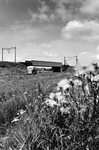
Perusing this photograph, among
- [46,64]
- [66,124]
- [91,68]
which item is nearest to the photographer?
[91,68]

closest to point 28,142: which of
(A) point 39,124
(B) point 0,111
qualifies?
(A) point 39,124

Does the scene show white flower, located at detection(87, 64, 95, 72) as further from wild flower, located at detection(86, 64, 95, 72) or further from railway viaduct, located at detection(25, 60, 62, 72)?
railway viaduct, located at detection(25, 60, 62, 72)

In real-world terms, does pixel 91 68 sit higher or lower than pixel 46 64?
lower

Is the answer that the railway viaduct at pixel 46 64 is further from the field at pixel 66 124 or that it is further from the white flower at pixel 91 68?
the white flower at pixel 91 68

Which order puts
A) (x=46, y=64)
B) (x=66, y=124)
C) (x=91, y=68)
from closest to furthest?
(x=91, y=68) → (x=66, y=124) → (x=46, y=64)

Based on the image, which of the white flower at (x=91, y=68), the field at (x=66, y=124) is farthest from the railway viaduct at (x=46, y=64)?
the white flower at (x=91, y=68)

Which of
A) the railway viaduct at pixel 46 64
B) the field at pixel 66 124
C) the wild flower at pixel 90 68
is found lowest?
the field at pixel 66 124

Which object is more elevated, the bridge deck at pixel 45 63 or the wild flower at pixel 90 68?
the bridge deck at pixel 45 63

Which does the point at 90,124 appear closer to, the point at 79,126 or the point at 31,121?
the point at 79,126

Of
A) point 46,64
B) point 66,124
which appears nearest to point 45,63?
point 46,64

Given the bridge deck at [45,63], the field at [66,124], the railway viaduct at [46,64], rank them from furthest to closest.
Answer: the bridge deck at [45,63], the railway viaduct at [46,64], the field at [66,124]

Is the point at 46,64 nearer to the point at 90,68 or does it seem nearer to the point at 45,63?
the point at 45,63

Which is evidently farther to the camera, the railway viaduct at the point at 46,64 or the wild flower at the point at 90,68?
the railway viaduct at the point at 46,64

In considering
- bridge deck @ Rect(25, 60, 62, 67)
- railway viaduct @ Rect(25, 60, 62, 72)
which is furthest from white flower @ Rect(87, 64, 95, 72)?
bridge deck @ Rect(25, 60, 62, 67)
